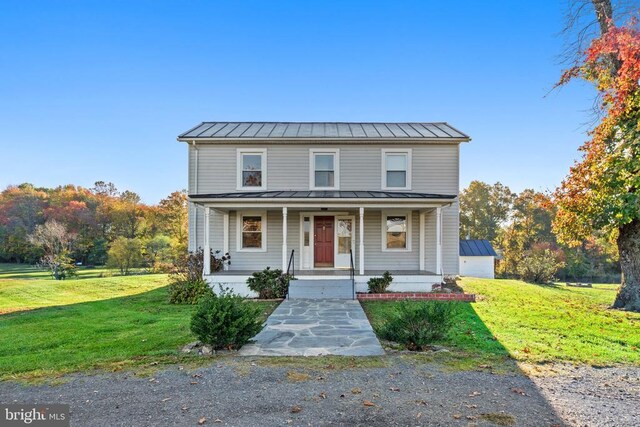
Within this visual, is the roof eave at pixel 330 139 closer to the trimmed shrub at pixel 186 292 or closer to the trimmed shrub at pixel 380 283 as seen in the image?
the trimmed shrub at pixel 380 283

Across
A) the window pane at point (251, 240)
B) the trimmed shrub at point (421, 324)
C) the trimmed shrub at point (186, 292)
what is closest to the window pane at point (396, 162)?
the window pane at point (251, 240)

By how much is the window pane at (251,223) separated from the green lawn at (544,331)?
18.6ft

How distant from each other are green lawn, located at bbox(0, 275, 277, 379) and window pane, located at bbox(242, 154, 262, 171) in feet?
19.1

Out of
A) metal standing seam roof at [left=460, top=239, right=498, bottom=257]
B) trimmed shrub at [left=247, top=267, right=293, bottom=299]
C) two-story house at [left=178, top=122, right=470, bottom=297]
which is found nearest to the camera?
trimmed shrub at [left=247, top=267, right=293, bottom=299]

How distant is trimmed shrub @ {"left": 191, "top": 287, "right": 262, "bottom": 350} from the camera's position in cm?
531

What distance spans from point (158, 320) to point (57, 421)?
16.1 feet

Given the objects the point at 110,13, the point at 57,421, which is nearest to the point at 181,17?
the point at 110,13

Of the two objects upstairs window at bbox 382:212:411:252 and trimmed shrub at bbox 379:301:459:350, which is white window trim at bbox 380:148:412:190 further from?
trimmed shrub at bbox 379:301:459:350

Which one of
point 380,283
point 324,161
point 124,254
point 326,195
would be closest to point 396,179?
point 324,161

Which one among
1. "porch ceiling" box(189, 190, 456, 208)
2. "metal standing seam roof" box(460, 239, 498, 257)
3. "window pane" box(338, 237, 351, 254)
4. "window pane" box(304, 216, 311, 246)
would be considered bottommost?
"metal standing seam roof" box(460, 239, 498, 257)

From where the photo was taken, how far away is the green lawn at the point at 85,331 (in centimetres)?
495

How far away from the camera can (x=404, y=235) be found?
44.4ft

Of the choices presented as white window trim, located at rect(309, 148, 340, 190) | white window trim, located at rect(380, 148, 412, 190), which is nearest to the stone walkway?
white window trim, located at rect(309, 148, 340, 190)

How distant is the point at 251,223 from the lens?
13555 millimetres
